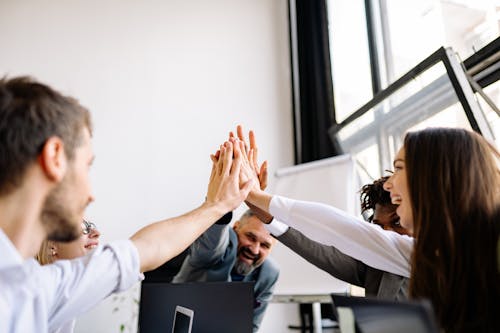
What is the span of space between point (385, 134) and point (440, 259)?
156cm

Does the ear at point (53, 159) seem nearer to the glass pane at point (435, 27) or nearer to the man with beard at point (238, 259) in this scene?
the man with beard at point (238, 259)

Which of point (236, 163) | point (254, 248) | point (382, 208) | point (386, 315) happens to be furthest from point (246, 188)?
point (254, 248)

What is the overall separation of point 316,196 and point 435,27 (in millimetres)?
1159

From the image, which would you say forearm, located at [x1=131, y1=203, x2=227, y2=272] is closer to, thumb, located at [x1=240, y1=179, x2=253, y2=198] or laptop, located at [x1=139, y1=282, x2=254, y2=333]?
thumb, located at [x1=240, y1=179, x2=253, y2=198]

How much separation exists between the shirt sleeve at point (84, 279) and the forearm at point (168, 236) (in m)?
0.07

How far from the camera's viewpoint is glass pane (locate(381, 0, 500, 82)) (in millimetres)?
2266

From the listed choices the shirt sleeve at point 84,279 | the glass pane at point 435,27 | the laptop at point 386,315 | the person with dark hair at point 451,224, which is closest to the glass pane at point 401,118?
the glass pane at point 435,27

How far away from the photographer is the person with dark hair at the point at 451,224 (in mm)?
939

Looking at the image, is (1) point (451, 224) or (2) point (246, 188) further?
(2) point (246, 188)

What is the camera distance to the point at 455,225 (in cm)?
104

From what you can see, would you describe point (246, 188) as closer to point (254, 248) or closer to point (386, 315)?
point (386, 315)

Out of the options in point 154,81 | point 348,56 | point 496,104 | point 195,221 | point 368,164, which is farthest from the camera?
point 154,81

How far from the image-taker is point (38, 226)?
975 mm

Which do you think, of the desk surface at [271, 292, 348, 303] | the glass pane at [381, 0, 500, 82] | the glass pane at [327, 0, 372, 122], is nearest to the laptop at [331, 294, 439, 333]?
the desk surface at [271, 292, 348, 303]
